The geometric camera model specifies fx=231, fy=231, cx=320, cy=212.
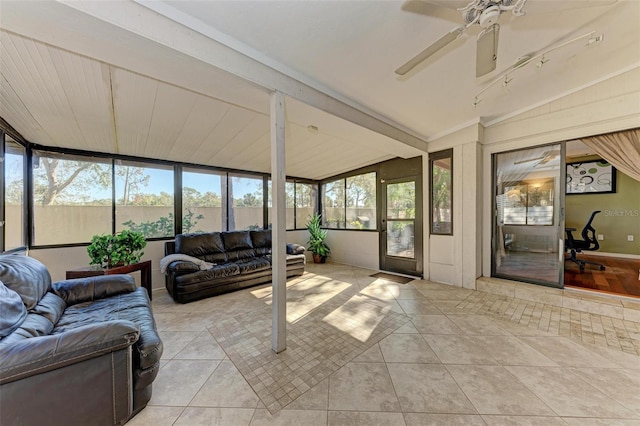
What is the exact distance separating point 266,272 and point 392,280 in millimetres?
2351

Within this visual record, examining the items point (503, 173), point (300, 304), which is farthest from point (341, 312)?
point (503, 173)

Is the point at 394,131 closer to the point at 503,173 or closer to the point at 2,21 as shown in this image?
the point at 503,173

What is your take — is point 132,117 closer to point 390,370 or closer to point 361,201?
point 390,370

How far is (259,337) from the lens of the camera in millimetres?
2383

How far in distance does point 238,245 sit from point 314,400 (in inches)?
135

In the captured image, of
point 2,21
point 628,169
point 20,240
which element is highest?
point 2,21

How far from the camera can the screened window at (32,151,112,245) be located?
3.22 m

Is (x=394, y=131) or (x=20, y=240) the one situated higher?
(x=394, y=131)

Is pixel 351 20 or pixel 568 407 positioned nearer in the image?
pixel 568 407

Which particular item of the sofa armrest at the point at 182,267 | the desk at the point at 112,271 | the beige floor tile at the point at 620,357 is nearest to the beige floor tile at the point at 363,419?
the beige floor tile at the point at 620,357

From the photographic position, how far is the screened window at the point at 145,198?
3781 mm

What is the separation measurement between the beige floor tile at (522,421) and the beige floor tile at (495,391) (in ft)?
0.11

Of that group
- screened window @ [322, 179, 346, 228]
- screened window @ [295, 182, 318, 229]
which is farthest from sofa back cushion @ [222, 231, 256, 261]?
screened window @ [322, 179, 346, 228]

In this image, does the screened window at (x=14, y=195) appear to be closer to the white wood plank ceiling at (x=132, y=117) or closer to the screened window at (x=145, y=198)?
the white wood plank ceiling at (x=132, y=117)
